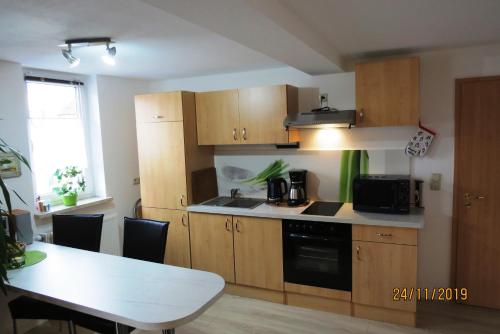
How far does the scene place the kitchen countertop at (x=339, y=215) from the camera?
2.78 metres

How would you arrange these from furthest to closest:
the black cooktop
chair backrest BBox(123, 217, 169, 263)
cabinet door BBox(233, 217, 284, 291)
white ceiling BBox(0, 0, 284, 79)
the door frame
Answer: cabinet door BBox(233, 217, 284, 291) < the black cooktop < the door frame < chair backrest BBox(123, 217, 169, 263) < white ceiling BBox(0, 0, 284, 79)

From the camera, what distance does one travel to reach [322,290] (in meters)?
3.11

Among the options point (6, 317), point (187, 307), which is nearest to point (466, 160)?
point (187, 307)

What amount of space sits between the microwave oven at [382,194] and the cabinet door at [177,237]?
1.76m

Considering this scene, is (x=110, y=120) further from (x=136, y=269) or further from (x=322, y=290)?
(x=322, y=290)

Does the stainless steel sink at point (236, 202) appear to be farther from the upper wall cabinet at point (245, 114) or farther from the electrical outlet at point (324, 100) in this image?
the electrical outlet at point (324, 100)

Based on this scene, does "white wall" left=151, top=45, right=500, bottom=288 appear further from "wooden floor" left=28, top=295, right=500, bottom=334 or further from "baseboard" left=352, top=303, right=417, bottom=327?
"baseboard" left=352, top=303, right=417, bottom=327

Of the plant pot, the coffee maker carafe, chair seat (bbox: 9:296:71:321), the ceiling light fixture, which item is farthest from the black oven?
the plant pot

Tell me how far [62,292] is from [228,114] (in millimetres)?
2242

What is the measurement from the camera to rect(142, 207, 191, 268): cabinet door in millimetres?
3691

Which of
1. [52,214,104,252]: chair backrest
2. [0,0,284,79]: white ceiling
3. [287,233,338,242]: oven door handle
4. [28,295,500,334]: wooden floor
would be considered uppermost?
[0,0,284,79]: white ceiling

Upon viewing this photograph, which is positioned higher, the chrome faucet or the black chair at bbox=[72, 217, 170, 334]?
the chrome faucet

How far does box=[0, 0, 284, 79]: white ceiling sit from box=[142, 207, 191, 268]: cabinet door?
153cm

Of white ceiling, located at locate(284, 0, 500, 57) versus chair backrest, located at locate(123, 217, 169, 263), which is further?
chair backrest, located at locate(123, 217, 169, 263)
